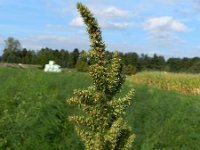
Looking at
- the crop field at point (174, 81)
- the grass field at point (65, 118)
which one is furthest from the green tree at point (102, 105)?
the crop field at point (174, 81)

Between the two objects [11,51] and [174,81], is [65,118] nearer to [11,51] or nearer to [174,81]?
[174,81]

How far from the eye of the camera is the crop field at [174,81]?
77.5 feet

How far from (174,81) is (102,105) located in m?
21.6

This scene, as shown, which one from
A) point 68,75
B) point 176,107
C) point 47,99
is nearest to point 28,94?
point 47,99

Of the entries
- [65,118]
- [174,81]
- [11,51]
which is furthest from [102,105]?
[11,51]

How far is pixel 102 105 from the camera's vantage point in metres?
3.30

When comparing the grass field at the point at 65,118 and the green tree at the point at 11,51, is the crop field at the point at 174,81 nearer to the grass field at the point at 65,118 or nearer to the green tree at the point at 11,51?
the grass field at the point at 65,118

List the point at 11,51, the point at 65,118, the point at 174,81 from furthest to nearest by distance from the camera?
the point at 11,51 < the point at 174,81 < the point at 65,118

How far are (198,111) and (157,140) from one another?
89.2 inches

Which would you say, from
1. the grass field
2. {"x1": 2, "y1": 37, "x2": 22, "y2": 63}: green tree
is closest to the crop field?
the grass field

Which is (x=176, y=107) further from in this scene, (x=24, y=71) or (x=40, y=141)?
(x=24, y=71)

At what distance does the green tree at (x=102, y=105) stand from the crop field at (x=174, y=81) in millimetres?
20325

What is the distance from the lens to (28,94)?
59.3 feet

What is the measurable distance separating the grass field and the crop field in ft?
17.8
